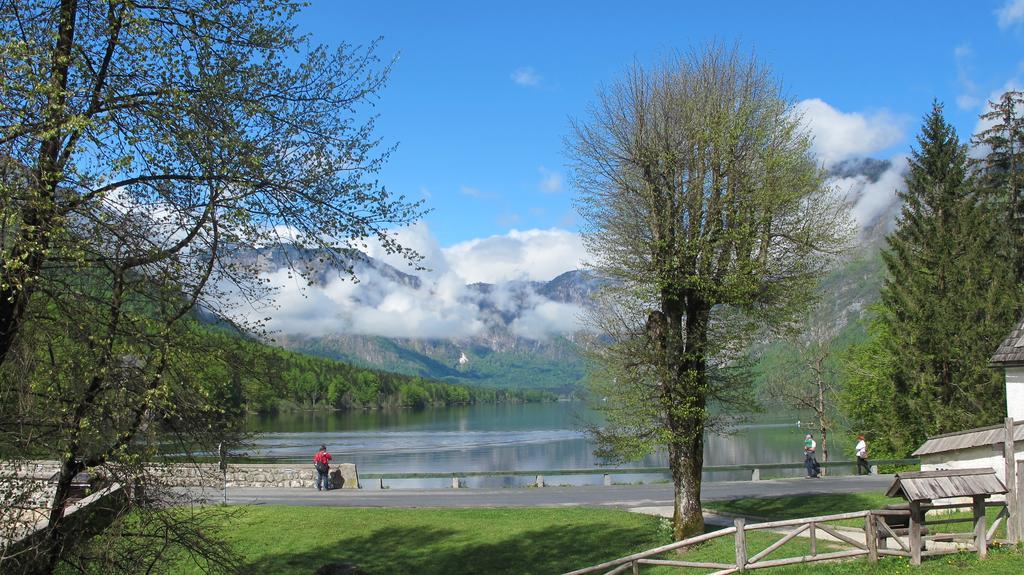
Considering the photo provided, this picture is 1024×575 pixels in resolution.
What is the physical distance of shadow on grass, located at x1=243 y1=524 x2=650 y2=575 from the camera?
2017 centimetres

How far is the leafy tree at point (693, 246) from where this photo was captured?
21.1 m

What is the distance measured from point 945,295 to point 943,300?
399 mm

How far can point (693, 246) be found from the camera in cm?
2078

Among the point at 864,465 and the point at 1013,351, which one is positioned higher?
the point at 1013,351

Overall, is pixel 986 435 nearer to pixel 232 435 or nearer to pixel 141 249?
pixel 232 435

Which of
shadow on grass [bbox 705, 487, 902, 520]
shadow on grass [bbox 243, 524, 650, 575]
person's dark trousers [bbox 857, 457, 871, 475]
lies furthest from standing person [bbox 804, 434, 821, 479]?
shadow on grass [bbox 243, 524, 650, 575]

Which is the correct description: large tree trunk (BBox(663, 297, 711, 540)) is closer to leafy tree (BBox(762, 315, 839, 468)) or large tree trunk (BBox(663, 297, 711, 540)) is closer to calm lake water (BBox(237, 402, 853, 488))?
calm lake water (BBox(237, 402, 853, 488))

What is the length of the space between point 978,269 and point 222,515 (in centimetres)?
4066

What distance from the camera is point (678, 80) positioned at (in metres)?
22.8

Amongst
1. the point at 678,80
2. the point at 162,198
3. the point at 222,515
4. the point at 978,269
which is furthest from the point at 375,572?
the point at 978,269

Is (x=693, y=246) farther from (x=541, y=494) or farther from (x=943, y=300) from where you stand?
(x=943, y=300)

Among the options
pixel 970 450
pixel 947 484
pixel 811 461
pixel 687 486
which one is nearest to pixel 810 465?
pixel 811 461

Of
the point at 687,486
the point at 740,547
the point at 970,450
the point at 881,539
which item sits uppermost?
the point at 970,450

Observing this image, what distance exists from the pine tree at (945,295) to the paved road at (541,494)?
332 inches
